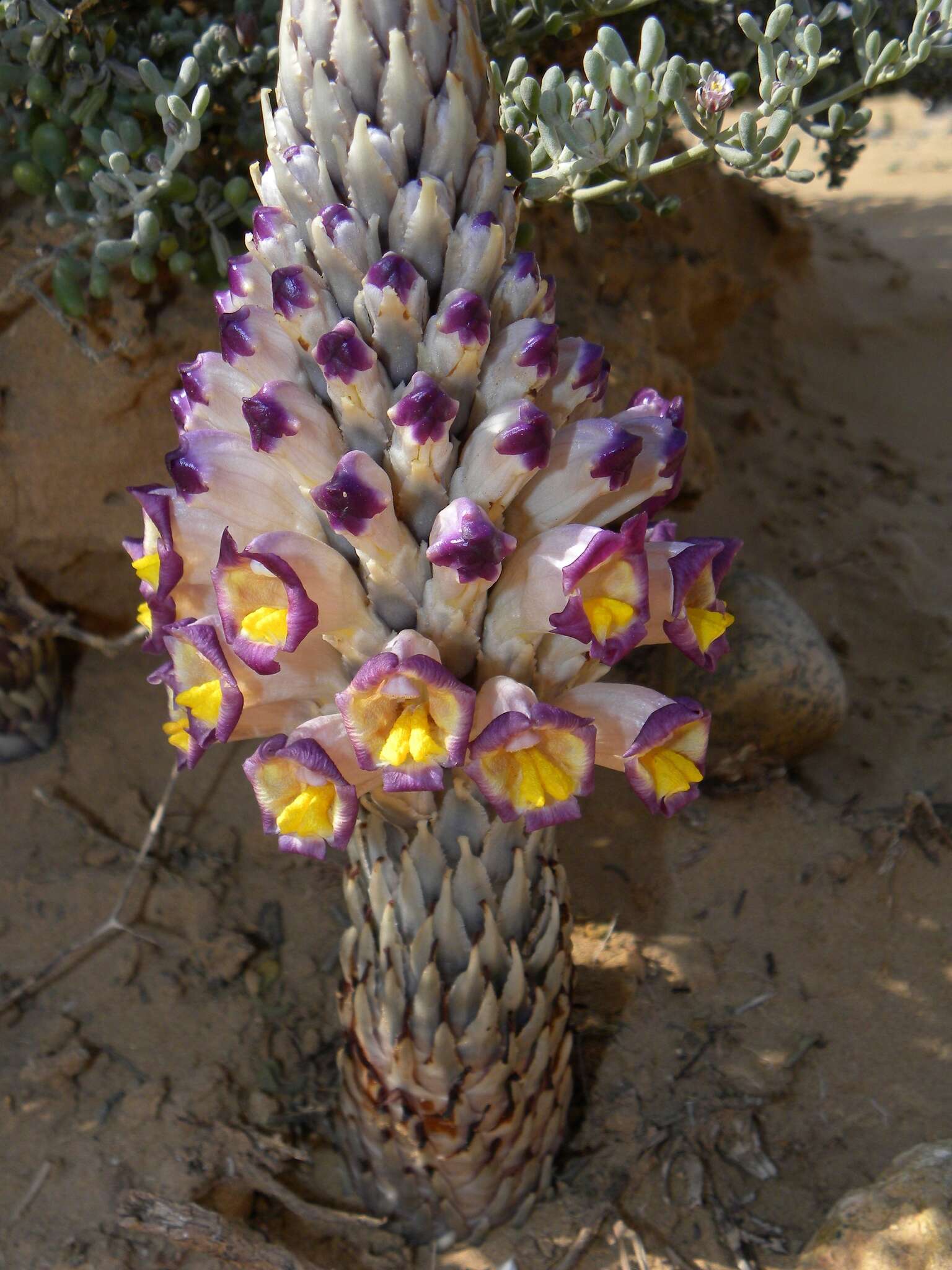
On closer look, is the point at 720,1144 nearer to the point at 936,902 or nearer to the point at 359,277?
the point at 936,902

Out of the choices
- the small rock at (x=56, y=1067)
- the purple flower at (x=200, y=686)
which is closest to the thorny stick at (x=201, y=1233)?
the small rock at (x=56, y=1067)

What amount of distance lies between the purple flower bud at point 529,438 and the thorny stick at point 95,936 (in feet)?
5.91

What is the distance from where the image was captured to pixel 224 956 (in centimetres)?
331

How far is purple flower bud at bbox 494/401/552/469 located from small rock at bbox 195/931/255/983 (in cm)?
213

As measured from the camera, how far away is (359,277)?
6.06ft

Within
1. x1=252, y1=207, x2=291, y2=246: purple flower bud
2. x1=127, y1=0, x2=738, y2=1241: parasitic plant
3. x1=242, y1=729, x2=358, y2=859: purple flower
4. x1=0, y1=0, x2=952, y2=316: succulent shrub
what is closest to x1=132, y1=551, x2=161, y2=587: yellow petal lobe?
x1=127, y1=0, x2=738, y2=1241: parasitic plant

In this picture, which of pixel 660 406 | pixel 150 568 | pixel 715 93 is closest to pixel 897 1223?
pixel 660 406

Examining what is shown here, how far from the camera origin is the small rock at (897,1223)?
2.10 m

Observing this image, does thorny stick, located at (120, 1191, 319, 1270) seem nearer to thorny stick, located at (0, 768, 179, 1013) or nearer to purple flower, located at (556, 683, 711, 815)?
thorny stick, located at (0, 768, 179, 1013)

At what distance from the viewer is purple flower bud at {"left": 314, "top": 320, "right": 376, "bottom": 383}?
5.82ft

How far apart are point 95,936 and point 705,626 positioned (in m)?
2.26

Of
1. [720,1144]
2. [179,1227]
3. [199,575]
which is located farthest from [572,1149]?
[199,575]

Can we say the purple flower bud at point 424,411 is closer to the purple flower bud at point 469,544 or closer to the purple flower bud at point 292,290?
the purple flower bud at point 469,544

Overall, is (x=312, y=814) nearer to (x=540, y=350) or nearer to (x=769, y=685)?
(x=540, y=350)
